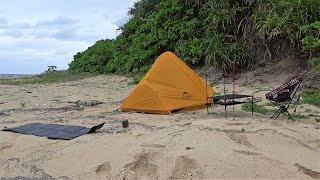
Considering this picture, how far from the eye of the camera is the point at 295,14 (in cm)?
892

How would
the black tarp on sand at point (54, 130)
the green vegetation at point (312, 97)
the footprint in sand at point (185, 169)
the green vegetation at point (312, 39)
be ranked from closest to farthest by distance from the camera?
1. the footprint in sand at point (185, 169)
2. the black tarp on sand at point (54, 130)
3. the green vegetation at point (312, 97)
4. the green vegetation at point (312, 39)

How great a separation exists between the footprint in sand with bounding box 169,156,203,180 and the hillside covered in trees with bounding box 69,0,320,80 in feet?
14.2

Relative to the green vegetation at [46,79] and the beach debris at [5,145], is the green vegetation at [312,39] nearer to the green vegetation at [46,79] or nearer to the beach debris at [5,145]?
the beach debris at [5,145]

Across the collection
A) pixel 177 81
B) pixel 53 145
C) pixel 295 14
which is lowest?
pixel 53 145

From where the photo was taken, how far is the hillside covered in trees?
346 inches

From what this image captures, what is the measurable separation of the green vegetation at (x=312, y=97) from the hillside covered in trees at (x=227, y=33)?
1.70 feet

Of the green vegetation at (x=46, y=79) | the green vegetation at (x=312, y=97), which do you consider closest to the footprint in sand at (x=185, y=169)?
the green vegetation at (x=312, y=97)

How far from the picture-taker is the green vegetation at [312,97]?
6.82m

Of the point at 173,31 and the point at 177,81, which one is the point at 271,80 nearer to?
the point at 177,81

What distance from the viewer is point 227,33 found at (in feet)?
34.3

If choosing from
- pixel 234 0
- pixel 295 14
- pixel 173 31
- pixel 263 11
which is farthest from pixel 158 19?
pixel 295 14

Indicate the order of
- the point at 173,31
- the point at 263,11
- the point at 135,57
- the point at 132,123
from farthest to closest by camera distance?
the point at 135,57 → the point at 173,31 → the point at 263,11 → the point at 132,123

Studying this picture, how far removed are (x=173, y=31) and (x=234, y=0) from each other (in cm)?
253

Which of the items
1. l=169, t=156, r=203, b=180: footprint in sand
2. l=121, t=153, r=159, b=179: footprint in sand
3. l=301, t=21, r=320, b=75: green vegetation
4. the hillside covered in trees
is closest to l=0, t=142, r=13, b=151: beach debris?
l=121, t=153, r=159, b=179: footprint in sand
